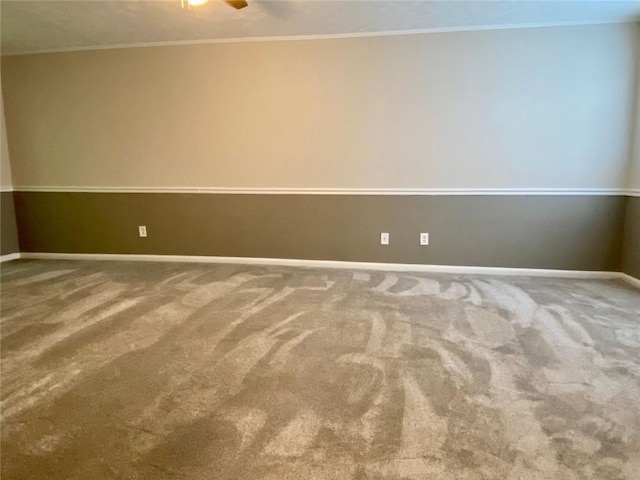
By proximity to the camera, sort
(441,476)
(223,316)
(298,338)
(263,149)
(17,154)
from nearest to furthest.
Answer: (441,476)
(298,338)
(223,316)
(263,149)
(17,154)

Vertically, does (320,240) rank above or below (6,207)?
below

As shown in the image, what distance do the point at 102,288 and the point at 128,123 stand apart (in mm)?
1870

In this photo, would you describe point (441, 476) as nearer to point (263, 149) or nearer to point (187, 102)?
point (263, 149)

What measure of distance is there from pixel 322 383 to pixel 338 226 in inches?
95.5

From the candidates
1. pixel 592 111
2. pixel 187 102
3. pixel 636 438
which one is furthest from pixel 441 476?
pixel 187 102

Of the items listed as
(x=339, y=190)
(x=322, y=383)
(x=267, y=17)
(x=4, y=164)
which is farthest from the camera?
(x=4, y=164)

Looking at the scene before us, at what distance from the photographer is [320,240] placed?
447cm

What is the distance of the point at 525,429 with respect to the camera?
1775 millimetres

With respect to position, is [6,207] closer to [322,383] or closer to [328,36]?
[328,36]

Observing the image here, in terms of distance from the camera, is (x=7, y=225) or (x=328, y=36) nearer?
(x=328, y=36)

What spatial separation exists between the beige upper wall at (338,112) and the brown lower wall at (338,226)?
0.67ft

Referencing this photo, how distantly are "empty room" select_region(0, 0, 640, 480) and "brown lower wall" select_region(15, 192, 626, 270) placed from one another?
3 centimetres

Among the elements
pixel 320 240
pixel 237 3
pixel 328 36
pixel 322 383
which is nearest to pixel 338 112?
pixel 328 36

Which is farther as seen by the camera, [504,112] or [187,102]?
[187,102]
